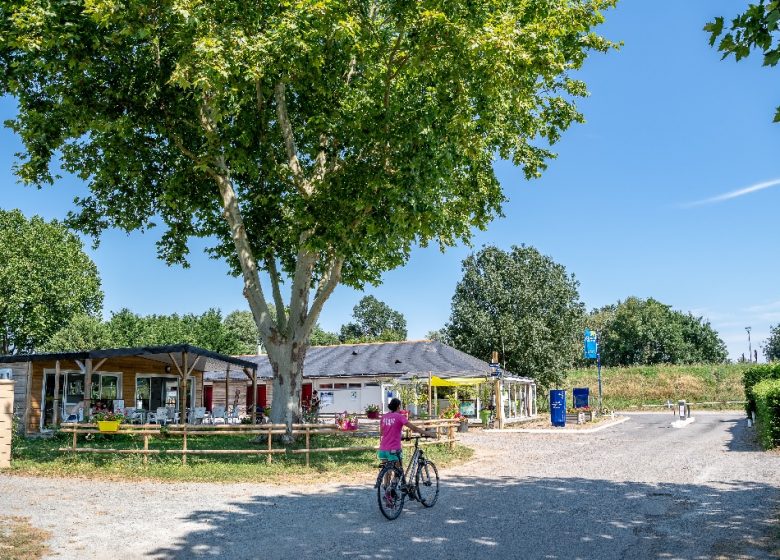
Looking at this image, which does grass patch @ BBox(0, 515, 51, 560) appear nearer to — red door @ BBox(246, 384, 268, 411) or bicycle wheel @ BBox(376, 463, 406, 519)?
bicycle wheel @ BBox(376, 463, 406, 519)

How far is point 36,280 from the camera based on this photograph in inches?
1898

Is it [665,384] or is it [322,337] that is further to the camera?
[322,337]

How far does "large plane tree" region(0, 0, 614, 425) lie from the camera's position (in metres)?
14.1

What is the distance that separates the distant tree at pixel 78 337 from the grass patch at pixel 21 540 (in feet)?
142

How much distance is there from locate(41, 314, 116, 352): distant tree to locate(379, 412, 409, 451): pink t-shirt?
45359 mm

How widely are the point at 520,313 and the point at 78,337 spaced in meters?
33.8

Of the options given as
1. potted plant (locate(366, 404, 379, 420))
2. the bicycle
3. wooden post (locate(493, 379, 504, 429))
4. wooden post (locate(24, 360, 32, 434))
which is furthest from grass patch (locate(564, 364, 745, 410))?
the bicycle

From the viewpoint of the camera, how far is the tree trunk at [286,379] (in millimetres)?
18750

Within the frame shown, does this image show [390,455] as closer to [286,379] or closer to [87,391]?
[286,379]

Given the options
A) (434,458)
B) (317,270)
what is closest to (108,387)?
(317,270)

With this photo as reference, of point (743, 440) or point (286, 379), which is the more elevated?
point (286, 379)

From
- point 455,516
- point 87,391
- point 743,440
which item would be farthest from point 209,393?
point 455,516

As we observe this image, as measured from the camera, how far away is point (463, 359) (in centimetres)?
3794

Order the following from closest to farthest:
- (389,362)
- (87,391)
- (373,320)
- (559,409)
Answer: (87,391) < (559,409) < (389,362) < (373,320)
